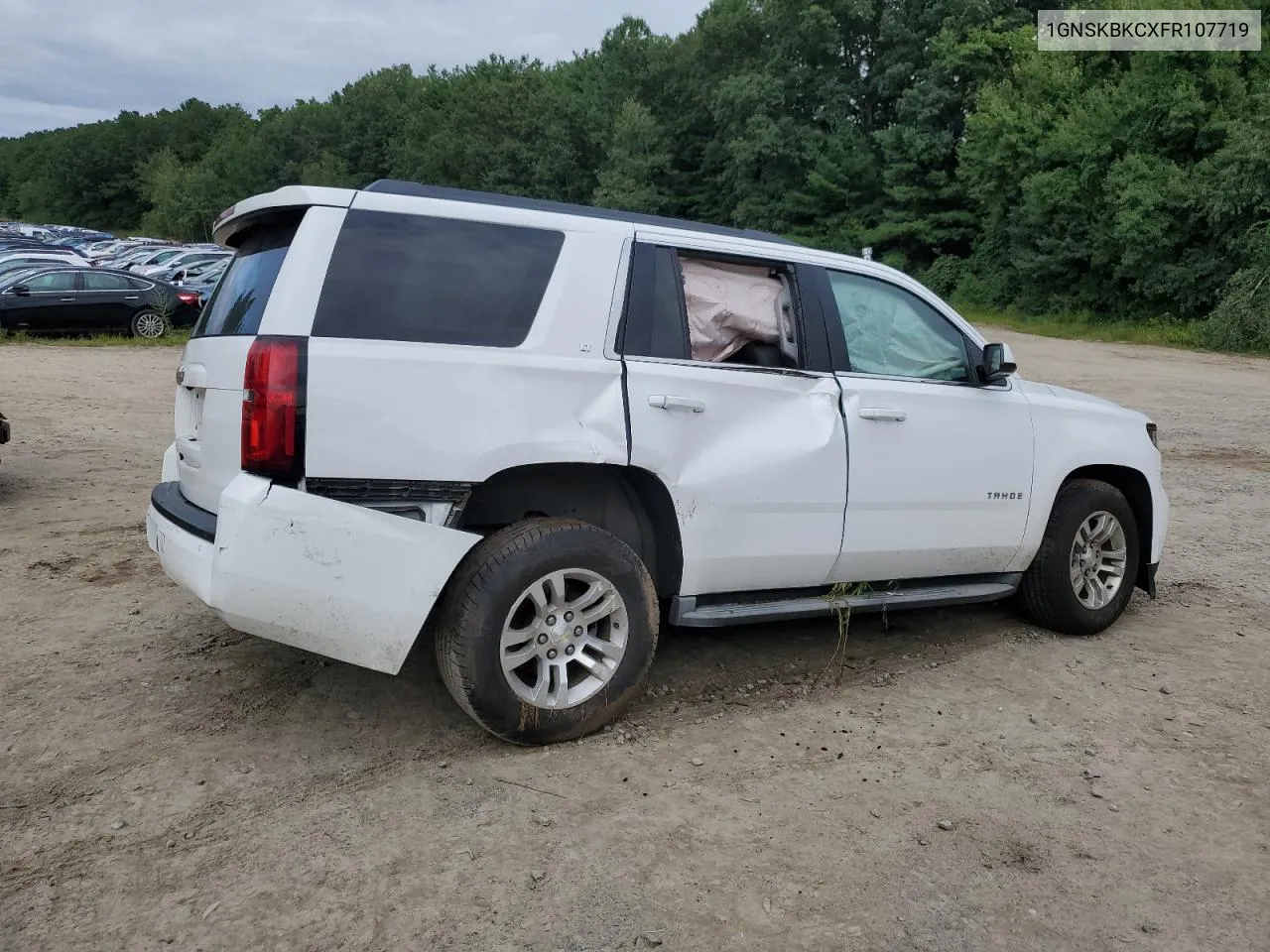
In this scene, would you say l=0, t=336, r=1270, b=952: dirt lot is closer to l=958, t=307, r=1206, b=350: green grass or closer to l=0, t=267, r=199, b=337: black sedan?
l=0, t=267, r=199, b=337: black sedan

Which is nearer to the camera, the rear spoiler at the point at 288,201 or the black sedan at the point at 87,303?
the rear spoiler at the point at 288,201

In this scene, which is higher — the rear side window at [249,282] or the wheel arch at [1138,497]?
the rear side window at [249,282]

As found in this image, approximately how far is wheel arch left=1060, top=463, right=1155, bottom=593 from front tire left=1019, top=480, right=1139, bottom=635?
10cm

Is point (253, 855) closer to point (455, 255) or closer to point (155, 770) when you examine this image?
point (155, 770)

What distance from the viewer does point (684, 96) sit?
61.1 m

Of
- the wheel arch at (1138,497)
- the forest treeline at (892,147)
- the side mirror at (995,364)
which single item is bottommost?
the wheel arch at (1138,497)

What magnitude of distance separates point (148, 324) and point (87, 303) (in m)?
1.10

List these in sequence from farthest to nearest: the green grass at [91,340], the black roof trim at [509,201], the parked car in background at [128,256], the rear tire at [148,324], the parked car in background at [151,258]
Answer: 1. the parked car in background at [128,256]
2. the parked car in background at [151,258]
3. the rear tire at [148,324]
4. the green grass at [91,340]
5. the black roof trim at [509,201]

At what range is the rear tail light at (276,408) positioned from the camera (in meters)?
3.17

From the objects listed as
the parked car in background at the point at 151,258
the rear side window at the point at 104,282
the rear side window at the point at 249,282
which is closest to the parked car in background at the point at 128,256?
the parked car in background at the point at 151,258

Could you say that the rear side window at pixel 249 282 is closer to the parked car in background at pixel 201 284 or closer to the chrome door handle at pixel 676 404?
the chrome door handle at pixel 676 404

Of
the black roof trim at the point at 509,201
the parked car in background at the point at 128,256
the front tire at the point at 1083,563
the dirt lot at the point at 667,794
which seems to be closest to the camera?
the dirt lot at the point at 667,794

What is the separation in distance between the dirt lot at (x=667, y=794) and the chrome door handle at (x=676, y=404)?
1.21 metres

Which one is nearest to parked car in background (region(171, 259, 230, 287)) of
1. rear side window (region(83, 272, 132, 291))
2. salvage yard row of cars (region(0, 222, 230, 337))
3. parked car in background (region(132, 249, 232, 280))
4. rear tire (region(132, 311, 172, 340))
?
parked car in background (region(132, 249, 232, 280))
